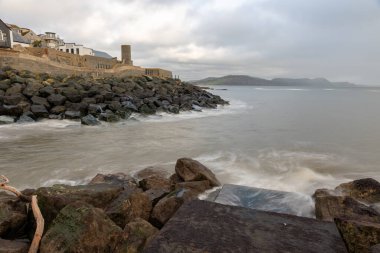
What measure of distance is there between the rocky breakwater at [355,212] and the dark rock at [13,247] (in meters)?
2.79

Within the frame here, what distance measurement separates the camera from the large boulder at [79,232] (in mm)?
2809

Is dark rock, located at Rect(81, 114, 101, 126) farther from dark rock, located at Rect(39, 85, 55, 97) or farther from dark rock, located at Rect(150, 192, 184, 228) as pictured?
dark rock, located at Rect(150, 192, 184, 228)

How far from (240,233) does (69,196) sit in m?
2.64

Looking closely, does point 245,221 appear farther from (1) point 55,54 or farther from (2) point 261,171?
(1) point 55,54

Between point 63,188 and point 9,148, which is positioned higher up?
point 63,188

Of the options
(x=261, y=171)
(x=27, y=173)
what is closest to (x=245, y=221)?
(x=261, y=171)

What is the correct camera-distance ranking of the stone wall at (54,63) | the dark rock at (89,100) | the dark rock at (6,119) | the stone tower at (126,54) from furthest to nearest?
1. the stone tower at (126,54)
2. the stone wall at (54,63)
3. the dark rock at (89,100)
4. the dark rock at (6,119)

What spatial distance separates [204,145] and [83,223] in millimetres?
8743

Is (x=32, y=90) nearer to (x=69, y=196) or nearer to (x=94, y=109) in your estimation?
(x=94, y=109)

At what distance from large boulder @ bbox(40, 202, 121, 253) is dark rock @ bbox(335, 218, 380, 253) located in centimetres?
214

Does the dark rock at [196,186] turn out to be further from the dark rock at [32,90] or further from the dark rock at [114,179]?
the dark rock at [32,90]

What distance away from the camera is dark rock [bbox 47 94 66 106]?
684 inches

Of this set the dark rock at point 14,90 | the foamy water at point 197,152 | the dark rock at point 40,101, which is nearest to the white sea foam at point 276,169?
the foamy water at point 197,152

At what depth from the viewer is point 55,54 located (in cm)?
3406
